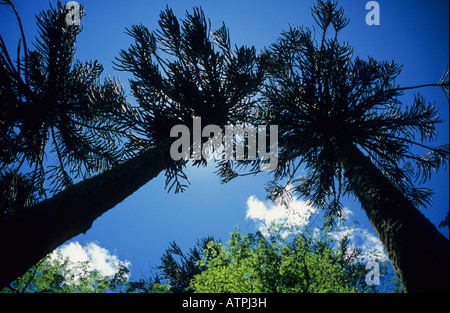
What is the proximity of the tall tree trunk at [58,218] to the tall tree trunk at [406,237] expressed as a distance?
93.8 inches

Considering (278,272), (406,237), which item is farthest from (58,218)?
(278,272)

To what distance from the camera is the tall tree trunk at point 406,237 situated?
1.20 metres

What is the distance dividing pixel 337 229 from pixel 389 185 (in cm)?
366

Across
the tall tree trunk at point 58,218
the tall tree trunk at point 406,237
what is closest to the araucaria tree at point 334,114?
the tall tree trunk at point 406,237

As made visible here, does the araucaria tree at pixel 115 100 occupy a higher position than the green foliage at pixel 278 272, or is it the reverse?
the araucaria tree at pixel 115 100

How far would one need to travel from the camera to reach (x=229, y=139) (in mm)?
4211

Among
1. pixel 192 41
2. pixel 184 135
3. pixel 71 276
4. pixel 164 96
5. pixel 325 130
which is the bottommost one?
pixel 71 276

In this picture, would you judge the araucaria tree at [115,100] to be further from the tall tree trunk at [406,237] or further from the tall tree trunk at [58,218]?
the tall tree trunk at [406,237]

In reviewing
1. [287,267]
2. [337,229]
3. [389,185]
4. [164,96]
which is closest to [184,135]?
[164,96]

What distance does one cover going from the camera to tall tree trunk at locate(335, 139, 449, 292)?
120 cm

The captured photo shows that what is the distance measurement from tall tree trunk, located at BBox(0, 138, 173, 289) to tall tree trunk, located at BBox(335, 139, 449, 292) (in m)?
2.38

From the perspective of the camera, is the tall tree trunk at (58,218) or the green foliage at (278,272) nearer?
the tall tree trunk at (58,218)
